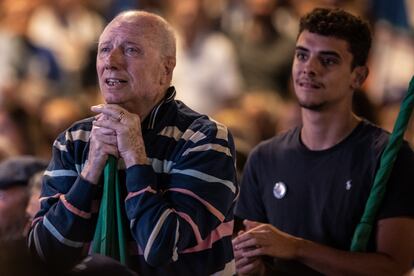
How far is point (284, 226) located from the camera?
3.52 m

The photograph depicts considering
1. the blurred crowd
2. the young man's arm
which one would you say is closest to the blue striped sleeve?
the young man's arm

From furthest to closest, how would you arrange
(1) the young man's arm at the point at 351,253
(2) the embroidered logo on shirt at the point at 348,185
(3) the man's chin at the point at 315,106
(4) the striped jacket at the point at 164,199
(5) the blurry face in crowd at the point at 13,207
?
1. (5) the blurry face in crowd at the point at 13,207
2. (3) the man's chin at the point at 315,106
3. (2) the embroidered logo on shirt at the point at 348,185
4. (1) the young man's arm at the point at 351,253
5. (4) the striped jacket at the point at 164,199

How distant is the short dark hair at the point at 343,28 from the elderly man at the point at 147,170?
74 centimetres

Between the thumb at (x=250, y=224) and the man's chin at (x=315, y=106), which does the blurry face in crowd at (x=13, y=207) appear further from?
the man's chin at (x=315, y=106)

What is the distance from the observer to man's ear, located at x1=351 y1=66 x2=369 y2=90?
11.7 feet

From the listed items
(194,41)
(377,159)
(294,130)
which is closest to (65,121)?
(194,41)

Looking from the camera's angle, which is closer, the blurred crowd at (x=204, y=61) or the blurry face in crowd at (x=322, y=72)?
the blurry face in crowd at (x=322, y=72)

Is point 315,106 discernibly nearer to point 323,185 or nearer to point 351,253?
point 323,185

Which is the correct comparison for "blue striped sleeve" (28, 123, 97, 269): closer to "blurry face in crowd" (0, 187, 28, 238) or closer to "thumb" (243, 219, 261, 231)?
"thumb" (243, 219, 261, 231)

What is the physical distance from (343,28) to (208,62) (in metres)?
2.66

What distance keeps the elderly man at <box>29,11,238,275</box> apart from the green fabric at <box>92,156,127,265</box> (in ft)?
0.09

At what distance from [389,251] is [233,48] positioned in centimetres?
302

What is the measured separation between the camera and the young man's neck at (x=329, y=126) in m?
3.52

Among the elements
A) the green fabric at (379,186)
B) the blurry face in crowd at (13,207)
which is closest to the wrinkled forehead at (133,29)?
the green fabric at (379,186)
